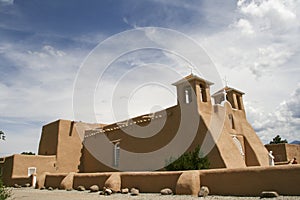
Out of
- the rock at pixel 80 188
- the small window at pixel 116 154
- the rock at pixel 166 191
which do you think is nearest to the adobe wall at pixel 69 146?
the small window at pixel 116 154

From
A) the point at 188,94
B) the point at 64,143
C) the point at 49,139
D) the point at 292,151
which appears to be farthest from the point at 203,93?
the point at 49,139

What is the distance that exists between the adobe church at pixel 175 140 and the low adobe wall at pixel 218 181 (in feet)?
15.5

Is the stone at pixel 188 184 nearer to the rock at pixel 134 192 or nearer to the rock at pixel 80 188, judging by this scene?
the rock at pixel 134 192

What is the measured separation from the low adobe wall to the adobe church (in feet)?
15.5

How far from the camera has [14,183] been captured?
22797 millimetres

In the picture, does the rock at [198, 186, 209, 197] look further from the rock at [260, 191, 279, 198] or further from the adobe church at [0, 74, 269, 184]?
the adobe church at [0, 74, 269, 184]

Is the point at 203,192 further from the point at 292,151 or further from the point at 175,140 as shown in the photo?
Result: the point at 292,151

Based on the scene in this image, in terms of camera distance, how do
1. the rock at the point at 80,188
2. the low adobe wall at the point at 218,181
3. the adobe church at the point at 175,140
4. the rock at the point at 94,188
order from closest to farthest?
the low adobe wall at the point at 218,181
the rock at the point at 94,188
the rock at the point at 80,188
the adobe church at the point at 175,140

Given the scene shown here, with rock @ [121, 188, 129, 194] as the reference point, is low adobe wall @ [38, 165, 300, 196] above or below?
above

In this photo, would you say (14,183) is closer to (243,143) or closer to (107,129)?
(107,129)

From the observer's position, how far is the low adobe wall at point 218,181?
8.80 meters

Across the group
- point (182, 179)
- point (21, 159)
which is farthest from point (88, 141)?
point (182, 179)

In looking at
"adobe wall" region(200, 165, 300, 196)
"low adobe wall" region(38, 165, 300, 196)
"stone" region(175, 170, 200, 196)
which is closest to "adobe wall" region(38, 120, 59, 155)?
"low adobe wall" region(38, 165, 300, 196)

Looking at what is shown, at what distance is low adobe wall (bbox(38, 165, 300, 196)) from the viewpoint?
346 inches
